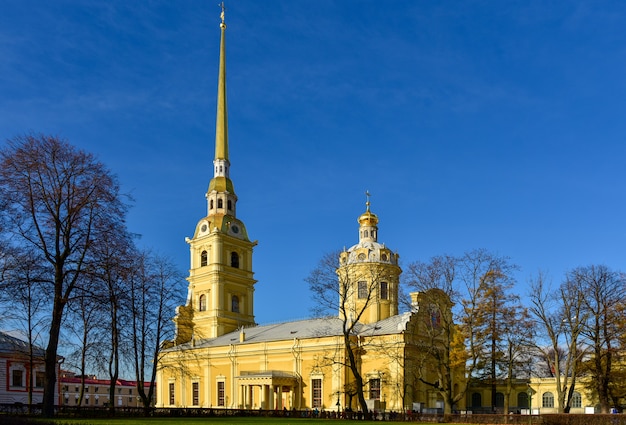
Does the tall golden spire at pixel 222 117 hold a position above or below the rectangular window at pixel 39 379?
above

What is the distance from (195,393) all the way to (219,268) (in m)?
13.2

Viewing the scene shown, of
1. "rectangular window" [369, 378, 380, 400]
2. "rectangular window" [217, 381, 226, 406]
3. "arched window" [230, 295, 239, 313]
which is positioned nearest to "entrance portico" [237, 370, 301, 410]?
"rectangular window" [217, 381, 226, 406]

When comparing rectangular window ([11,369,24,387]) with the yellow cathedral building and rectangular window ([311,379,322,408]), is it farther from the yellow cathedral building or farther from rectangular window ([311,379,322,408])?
rectangular window ([311,379,322,408])

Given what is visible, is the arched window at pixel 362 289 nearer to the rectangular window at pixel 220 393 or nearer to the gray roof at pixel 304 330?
the gray roof at pixel 304 330

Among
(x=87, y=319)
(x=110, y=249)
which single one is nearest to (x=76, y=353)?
(x=87, y=319)

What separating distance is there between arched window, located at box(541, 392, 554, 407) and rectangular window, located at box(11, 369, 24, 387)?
4801 centimetres

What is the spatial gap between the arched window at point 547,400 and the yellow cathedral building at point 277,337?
15857mm

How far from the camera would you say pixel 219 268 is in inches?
2724

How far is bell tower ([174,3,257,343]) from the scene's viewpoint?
69.2 metres

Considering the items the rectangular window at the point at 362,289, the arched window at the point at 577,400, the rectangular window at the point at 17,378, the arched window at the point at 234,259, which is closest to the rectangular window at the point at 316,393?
the rectangular window at the point at 362,289

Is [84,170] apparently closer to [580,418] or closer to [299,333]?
[580,418]

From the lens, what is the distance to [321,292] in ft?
147

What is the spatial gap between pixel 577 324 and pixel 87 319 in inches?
1243

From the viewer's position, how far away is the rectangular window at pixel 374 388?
52125 mm
